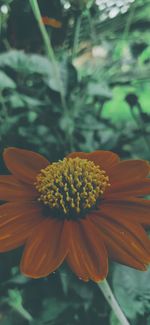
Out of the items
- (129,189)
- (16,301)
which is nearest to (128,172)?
(129,189)

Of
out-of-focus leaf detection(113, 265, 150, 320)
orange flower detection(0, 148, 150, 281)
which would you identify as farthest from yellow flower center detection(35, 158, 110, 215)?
out-of-focus leaf detection(113, 265, 150, 320)

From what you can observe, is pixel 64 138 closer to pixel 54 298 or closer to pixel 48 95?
pixel 48 95

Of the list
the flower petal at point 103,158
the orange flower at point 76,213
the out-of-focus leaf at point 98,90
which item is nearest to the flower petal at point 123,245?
the orange flower at point 76,213

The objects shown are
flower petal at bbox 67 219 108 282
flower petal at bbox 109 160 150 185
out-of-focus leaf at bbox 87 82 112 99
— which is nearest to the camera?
flower petal at bbox 67 219 108 282

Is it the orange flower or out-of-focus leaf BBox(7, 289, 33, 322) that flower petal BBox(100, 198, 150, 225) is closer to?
the orange flower

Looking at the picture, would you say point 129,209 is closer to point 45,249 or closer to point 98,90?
point 45,249

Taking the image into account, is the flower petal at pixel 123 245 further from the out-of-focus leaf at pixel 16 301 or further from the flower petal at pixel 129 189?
the out-of-focus leaf at pixel 16 301
